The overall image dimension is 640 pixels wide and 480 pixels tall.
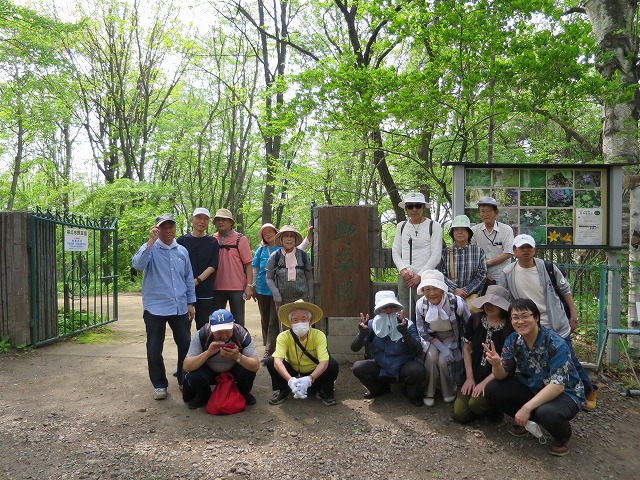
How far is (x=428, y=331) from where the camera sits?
4.53 m

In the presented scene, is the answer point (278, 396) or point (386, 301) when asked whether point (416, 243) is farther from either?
point (278, 396)

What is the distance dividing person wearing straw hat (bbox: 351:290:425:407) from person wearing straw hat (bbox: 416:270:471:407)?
11 cm

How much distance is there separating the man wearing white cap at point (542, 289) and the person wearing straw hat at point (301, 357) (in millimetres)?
1942

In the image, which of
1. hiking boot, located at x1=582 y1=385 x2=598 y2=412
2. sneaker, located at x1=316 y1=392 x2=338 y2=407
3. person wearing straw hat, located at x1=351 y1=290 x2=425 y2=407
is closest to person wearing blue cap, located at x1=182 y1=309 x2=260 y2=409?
sneaker, located at x1=316 y1=392 x2=338 y2=407

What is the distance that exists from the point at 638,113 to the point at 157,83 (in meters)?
19.8

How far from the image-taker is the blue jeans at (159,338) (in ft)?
14.8

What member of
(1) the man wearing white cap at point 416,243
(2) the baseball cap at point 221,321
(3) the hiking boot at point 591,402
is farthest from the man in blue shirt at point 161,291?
(3) the hiking boot at point 591,402

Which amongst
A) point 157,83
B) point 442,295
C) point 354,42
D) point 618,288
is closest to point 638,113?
point 618,288

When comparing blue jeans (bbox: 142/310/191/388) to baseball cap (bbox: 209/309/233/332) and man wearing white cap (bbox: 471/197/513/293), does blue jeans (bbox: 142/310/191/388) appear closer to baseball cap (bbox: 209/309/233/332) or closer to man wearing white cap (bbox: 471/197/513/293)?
baseball cap (bbox: 209/309/233/332)

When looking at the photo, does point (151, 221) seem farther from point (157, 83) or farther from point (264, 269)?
point (264, 269)

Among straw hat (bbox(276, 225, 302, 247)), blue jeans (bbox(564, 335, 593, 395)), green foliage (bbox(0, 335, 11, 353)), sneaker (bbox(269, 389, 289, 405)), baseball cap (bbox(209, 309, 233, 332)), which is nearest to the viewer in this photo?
blue jeans (bbox(564, 335, 593, 395))

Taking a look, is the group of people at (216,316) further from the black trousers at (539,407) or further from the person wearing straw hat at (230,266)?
the black trousers at (539,407)

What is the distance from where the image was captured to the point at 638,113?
6926 mm

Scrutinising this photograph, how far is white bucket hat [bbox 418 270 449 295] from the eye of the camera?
169 inches
